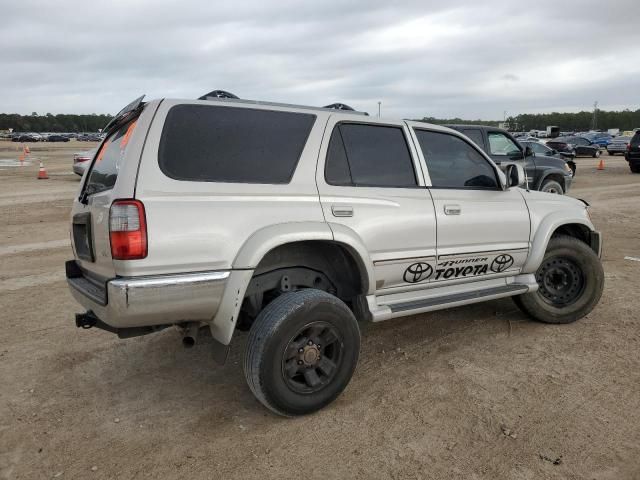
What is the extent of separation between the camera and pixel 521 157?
33.0 feet

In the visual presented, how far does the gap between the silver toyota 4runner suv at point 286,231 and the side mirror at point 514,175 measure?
0.7 inches

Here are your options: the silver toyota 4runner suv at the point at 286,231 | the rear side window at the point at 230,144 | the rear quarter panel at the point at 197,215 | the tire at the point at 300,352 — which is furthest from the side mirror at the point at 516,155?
the rear quarter panel at the point at 197,215

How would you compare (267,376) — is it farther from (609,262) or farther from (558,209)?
(609,262)

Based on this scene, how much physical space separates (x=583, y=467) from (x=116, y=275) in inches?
105

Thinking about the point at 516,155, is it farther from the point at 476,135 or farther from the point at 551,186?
the point at 551,186

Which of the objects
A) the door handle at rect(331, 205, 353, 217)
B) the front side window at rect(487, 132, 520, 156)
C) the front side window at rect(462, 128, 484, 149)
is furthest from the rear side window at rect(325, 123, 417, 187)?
the front side window at rect(487, 132, 520, 156)

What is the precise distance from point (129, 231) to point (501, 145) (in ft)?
28.0

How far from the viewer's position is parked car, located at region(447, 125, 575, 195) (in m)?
9.16

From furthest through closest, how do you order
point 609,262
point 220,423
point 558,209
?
point 609,262, point 558,209, point 220,423

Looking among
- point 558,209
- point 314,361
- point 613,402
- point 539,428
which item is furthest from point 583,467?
point 558,209

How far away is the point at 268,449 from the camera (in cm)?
286

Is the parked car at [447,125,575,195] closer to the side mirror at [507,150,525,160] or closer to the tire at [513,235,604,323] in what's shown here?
A: the side mirror at [507,150,525,160]

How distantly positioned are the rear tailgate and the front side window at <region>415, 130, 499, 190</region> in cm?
210

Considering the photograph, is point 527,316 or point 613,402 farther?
point 527,316
